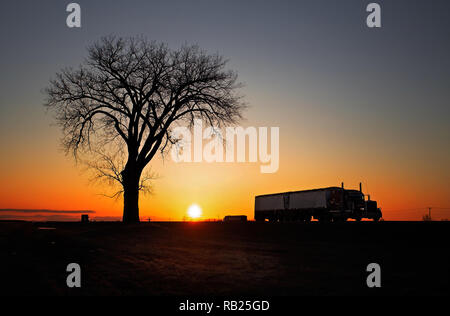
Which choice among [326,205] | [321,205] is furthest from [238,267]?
[321,205]

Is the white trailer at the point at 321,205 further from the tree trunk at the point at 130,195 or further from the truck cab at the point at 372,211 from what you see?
the tree trunk at the point at 130,195

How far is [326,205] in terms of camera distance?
42938 millimetres

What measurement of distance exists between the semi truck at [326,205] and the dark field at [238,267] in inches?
906

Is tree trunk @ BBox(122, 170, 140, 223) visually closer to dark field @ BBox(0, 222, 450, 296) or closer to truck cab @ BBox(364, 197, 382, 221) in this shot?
dark field @ BBox(0, 222, 450, 296)

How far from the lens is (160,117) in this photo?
34281 millimetres

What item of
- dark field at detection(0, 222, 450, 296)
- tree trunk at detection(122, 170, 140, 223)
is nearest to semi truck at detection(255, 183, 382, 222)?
tree trunk at detection(122, 170, 140, 223)

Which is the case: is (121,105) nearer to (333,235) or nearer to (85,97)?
(85,97)

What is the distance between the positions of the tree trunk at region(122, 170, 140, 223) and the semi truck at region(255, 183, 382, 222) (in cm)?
1962

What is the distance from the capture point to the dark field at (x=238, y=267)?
8.88 meters

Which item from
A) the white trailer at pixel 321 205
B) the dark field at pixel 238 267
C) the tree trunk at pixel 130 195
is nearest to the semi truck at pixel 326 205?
the white trailer at pixel 321 205

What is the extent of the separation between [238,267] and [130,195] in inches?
921

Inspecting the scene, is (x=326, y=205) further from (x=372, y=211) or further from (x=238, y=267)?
(x=238, y=267)

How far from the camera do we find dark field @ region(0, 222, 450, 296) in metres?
8.88

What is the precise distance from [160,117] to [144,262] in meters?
22.5
